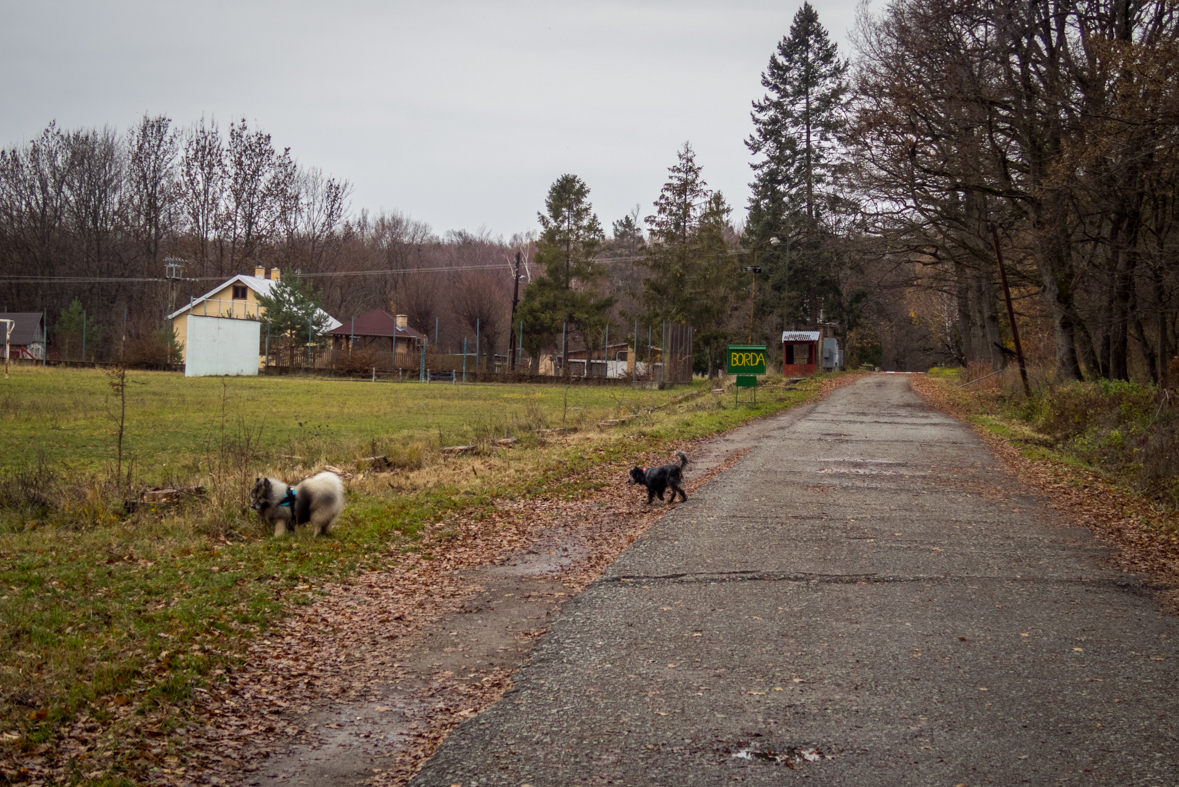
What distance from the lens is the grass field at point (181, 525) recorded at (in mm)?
4961

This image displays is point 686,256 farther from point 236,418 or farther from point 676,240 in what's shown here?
point 236,418

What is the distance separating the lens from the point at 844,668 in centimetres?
534

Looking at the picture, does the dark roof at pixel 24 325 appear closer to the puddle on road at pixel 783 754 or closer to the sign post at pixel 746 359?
the sign post at pixel 746 359

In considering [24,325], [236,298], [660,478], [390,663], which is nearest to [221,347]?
[236,298]

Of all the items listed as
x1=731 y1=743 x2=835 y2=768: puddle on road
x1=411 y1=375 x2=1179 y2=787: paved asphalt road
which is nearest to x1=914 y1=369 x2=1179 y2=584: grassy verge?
x1=411 y1=375 x2=1179 y2=787: paved asphalt road

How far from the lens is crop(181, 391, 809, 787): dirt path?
14.0 ft

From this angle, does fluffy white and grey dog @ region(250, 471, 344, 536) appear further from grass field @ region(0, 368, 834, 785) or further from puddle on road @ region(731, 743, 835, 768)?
puddle on road @ region(731, 743, 835, 768)

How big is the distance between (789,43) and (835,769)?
59.7 m

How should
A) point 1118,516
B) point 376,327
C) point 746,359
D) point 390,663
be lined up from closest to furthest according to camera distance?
point 390,663, point 1118,516, point 746,359, point 376,327

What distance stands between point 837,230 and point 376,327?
141 feet

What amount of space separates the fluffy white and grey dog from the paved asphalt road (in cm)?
306

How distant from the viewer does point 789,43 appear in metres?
57.1

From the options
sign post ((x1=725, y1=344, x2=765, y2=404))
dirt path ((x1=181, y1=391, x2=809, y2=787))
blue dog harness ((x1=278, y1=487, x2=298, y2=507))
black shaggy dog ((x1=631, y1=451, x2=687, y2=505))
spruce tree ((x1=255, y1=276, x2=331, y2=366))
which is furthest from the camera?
spruce tree ((x1=255, y1=276, x2=331, y2=366))

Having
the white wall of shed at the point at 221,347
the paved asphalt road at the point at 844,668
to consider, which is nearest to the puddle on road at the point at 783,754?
the paved asphalt road at the point at 844,668
